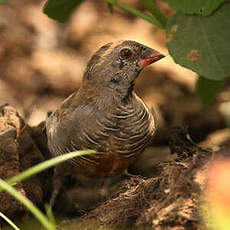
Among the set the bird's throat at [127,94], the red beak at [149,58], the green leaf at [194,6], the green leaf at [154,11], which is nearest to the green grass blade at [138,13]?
the green leaf at [154,11]

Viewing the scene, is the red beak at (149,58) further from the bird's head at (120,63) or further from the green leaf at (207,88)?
the green leaf at (207,88)

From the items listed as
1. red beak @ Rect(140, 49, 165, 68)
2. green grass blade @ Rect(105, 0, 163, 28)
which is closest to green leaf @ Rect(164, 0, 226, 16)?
red beak @ Rect(140, 49, 165, 68)

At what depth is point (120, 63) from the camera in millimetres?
4266

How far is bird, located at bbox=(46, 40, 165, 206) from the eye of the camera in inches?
164

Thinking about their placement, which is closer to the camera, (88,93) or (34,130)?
(88,93)

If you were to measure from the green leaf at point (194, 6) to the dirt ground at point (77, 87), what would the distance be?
2.83 ft

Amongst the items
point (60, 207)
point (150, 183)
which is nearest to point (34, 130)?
point (60, 207)

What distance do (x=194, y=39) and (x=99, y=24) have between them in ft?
13.1

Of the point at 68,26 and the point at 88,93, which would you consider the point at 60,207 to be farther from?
the point at 68,26

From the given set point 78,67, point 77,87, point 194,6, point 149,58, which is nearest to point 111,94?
point 149,58

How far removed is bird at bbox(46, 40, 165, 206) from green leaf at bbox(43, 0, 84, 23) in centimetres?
70

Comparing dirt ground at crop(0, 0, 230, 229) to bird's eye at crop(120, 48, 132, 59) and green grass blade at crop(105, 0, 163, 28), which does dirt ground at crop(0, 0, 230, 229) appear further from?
green grass blade at crop(105, 0, 163, 28)

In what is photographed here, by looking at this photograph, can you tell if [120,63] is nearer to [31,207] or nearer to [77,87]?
[31,207]

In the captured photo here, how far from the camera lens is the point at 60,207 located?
509 centimetres
